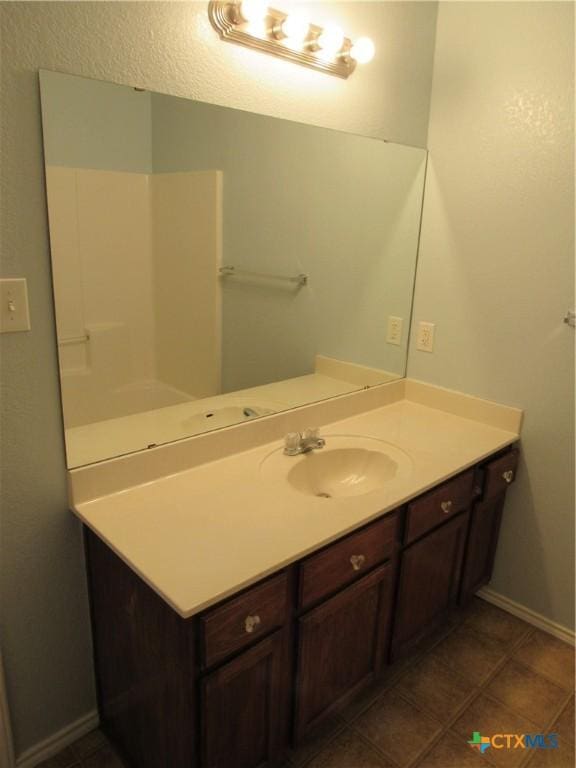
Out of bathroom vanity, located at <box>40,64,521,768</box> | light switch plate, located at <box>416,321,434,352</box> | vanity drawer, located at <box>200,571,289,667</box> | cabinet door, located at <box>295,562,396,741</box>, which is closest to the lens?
vanity drawer, located at <box>200,571,289,667</box>

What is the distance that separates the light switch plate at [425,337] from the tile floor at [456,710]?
3.52 feet

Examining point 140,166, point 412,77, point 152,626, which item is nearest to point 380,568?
point 152,626

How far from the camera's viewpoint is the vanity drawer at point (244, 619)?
105 cm

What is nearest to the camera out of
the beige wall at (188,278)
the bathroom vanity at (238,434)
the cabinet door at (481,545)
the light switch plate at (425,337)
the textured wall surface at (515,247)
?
the bathroom vanity at (238,434)

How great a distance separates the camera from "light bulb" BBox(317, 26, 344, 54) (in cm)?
150

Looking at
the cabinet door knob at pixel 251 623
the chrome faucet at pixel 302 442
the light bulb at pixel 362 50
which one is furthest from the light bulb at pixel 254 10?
the cabinet door knob at pixel 251 623

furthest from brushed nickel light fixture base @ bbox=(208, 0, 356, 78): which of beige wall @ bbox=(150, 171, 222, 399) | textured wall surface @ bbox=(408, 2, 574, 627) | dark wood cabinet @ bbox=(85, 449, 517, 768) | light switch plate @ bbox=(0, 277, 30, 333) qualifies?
dark wood cabinet @ bbox=(85, 449, 517, 768)

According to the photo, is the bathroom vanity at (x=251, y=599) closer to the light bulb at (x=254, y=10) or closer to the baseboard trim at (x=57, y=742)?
the baseboard trim at (x=57, y=742)

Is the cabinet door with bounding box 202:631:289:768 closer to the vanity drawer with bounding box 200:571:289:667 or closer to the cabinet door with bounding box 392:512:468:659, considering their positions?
the vanity drawer with bounding box 200:571:289:667

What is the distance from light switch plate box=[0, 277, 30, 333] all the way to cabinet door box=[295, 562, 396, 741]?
3.10ft

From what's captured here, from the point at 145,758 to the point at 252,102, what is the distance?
177cm

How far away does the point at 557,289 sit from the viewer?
1773mm

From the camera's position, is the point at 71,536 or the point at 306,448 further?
the point at 306,448

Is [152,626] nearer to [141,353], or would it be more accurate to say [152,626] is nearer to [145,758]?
[145,758]
